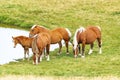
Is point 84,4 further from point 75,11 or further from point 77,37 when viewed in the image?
point 77,37

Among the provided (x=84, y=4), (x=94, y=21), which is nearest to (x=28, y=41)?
(x=94, y=21)

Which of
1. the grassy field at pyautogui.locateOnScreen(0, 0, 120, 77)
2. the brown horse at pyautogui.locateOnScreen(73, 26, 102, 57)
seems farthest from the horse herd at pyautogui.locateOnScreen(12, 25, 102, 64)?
the grassy field at pyautogui.locateOnScreen(0, 0, 120, 77)

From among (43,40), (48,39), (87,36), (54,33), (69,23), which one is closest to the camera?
(43,40)

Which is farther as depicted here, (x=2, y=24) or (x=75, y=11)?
(x=75, y=11)

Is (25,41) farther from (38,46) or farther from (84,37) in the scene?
(84,37)

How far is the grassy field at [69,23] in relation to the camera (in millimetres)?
19719

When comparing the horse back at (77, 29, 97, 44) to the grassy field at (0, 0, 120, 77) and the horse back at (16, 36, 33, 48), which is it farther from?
the horse back at (16, 36, 33, 48)

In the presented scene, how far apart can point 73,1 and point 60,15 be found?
8417 mm

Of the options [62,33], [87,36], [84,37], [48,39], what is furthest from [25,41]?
[87,36]

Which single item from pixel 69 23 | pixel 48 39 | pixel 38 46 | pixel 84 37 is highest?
pixel 48 39

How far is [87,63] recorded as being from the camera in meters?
21.2

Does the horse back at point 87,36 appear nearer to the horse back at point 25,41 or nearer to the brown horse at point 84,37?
the brown horse at point 84,37

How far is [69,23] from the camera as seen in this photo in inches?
1369

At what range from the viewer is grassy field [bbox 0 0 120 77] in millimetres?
19719
